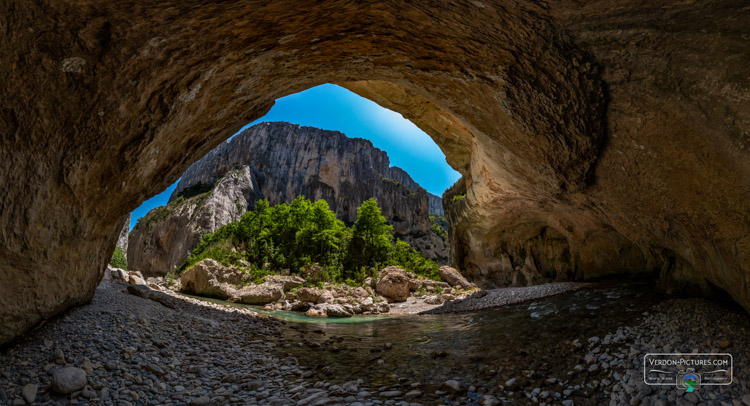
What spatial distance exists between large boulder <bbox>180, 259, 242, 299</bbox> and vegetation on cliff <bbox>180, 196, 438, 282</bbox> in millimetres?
4578

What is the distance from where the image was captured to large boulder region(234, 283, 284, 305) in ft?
55.2

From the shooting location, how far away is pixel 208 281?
1822 cm

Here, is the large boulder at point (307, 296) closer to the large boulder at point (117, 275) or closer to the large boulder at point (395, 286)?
the large boulder at point (395, 286)

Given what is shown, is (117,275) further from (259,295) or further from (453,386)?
(453,386)

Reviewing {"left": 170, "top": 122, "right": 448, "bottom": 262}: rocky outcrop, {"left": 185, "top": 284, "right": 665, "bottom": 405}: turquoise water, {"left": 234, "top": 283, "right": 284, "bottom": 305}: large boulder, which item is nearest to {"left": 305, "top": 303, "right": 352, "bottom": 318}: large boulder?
{"left": 185, "top": 284, "right": 665, "bottom": 405}: turquoise water

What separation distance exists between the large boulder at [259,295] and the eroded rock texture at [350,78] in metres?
11.3

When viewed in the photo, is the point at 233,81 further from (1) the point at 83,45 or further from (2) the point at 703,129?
(2) the point at 703,129

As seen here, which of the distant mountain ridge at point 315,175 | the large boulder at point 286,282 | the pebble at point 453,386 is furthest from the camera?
the distant mountain ridge at point 315,175

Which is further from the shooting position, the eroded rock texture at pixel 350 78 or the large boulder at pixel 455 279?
the large boulder at pixel 455 279

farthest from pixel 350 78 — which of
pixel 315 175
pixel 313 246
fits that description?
pixel 315 175

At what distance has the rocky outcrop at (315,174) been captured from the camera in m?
71.6

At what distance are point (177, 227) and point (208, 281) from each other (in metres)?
39.7

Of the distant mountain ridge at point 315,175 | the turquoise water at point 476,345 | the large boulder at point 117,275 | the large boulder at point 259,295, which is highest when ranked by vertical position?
the distant mountain ridge at point 315,175

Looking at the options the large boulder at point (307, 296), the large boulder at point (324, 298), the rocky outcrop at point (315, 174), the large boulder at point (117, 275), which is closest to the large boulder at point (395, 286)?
the large boulder at point (324, 298)
